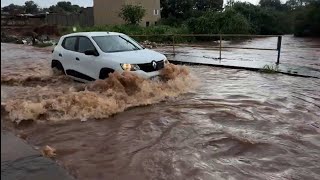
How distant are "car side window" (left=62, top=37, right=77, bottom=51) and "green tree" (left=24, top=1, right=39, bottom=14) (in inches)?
335

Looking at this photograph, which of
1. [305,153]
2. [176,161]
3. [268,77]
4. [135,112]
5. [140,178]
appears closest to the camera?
[140,178]

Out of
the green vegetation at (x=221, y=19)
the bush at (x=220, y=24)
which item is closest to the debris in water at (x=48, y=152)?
the green vegetation at (x=221, y=19)

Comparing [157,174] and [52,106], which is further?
[52,106]

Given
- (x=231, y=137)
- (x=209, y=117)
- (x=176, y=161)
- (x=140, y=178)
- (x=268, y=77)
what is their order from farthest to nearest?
(x=268, y=77) → (x=209, y=117) → (x=231, y=137) → (x=176, y=161) → (x=140, y=178)

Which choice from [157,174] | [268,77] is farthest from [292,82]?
[157,174]

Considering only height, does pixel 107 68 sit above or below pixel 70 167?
above

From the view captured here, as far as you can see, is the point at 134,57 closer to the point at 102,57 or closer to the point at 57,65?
the point at 102,57

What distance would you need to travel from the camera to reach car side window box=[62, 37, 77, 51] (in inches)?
405

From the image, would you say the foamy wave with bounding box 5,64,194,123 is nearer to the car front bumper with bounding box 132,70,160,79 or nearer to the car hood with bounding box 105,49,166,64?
the car front bumper with bounding box 132,70,160,79

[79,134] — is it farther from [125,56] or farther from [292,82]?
[292,82]

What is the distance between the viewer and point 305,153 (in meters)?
5.37

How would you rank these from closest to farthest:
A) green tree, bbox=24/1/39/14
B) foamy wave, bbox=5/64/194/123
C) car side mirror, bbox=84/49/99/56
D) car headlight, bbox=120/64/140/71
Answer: green tree, bbox=24/1/39/14 < foamy wave, bbox=5/64/194/123 < car headlight, bbox=120/64/140/71 < car side mirror, bbox=84/49/99/56

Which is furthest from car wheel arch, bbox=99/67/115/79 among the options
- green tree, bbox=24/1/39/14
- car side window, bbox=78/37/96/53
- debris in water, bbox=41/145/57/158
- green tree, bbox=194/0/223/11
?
green tree, bbox=194/0/223/11

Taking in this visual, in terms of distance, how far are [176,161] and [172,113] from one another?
2657 millimetres
